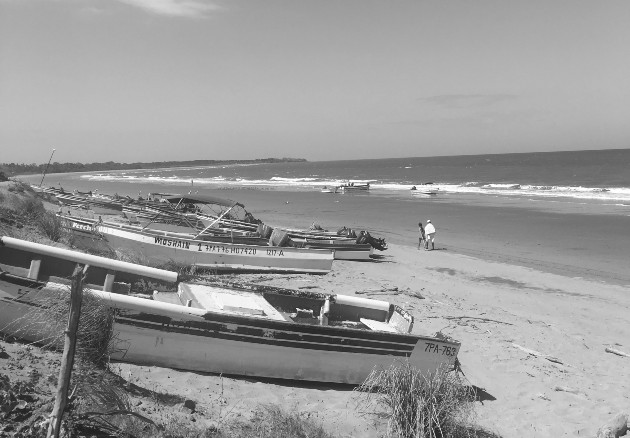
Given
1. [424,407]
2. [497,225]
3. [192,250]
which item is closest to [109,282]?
[424,407]

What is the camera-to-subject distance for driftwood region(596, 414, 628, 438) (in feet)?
23.1

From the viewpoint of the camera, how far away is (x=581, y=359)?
1013 centimetres

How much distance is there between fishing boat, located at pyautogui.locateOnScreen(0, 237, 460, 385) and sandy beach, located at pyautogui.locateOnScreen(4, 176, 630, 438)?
28 cm

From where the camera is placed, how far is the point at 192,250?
1548cm

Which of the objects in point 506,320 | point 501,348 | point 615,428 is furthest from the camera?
point 506,320

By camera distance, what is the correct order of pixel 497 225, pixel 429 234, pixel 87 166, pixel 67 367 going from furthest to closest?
pixel 87 166 < pixel 497 225 < pixel 429 234 < pixel 67 367

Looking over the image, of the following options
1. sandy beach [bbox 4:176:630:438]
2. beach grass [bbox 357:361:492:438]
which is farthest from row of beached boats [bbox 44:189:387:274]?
beach grass [bbox 357:361:492:438]

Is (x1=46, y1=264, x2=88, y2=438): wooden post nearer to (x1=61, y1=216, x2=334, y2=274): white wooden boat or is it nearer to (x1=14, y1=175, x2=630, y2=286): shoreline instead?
(x1=61, y1=216, x2=334, y2=274): white wooden boat

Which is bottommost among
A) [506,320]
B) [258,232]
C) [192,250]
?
[506,320]

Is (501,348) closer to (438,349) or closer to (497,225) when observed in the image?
(438,349)

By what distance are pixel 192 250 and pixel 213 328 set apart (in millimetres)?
8225

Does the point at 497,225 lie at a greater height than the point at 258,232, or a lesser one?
lesser

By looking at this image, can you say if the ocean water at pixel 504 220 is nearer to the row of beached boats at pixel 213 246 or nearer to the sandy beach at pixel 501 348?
the sandy beach at pixel 501 348

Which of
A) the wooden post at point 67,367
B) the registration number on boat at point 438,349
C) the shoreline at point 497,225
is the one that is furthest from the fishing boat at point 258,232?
the wooden post at point 67,367
